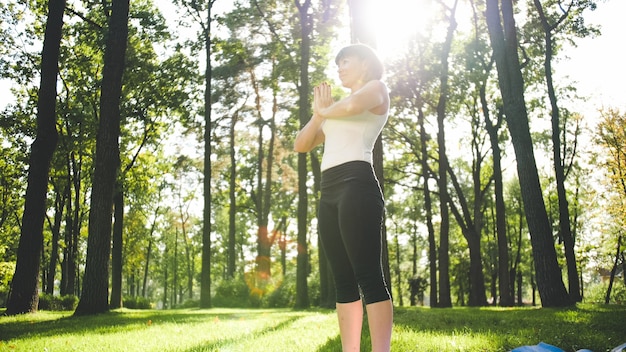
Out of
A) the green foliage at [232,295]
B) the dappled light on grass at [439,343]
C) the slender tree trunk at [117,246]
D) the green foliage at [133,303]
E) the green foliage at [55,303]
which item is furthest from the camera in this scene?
the green foliage at [133,303]

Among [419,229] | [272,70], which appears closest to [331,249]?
[272,70]

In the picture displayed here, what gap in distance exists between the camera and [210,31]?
884 inches

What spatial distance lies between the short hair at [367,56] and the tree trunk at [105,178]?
9.67 m

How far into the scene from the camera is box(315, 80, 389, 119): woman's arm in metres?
2.81

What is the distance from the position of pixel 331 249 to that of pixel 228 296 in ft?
69.9

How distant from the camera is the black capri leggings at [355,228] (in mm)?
2692

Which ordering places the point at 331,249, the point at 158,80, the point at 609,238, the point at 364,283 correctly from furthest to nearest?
the point at 609,238 < the point at 158,80 < the point at 331,249 < the point at 364,283

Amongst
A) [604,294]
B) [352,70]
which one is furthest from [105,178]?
[604,294]

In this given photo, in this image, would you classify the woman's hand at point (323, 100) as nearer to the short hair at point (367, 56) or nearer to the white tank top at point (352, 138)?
the white tank top at point (352, 138)

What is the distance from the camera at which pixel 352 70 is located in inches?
120

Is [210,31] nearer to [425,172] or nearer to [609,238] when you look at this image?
[425,172]

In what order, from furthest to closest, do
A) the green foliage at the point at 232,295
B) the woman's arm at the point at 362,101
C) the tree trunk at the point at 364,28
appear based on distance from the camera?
the green foliage at the point at 232,295 → the tree trunk at the point at 364,28 → the woman's arm at the point at 362,101

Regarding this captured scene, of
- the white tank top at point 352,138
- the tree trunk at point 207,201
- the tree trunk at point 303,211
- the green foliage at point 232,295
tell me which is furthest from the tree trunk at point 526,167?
the green foliage at point 232,295

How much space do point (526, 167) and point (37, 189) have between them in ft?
41.4
